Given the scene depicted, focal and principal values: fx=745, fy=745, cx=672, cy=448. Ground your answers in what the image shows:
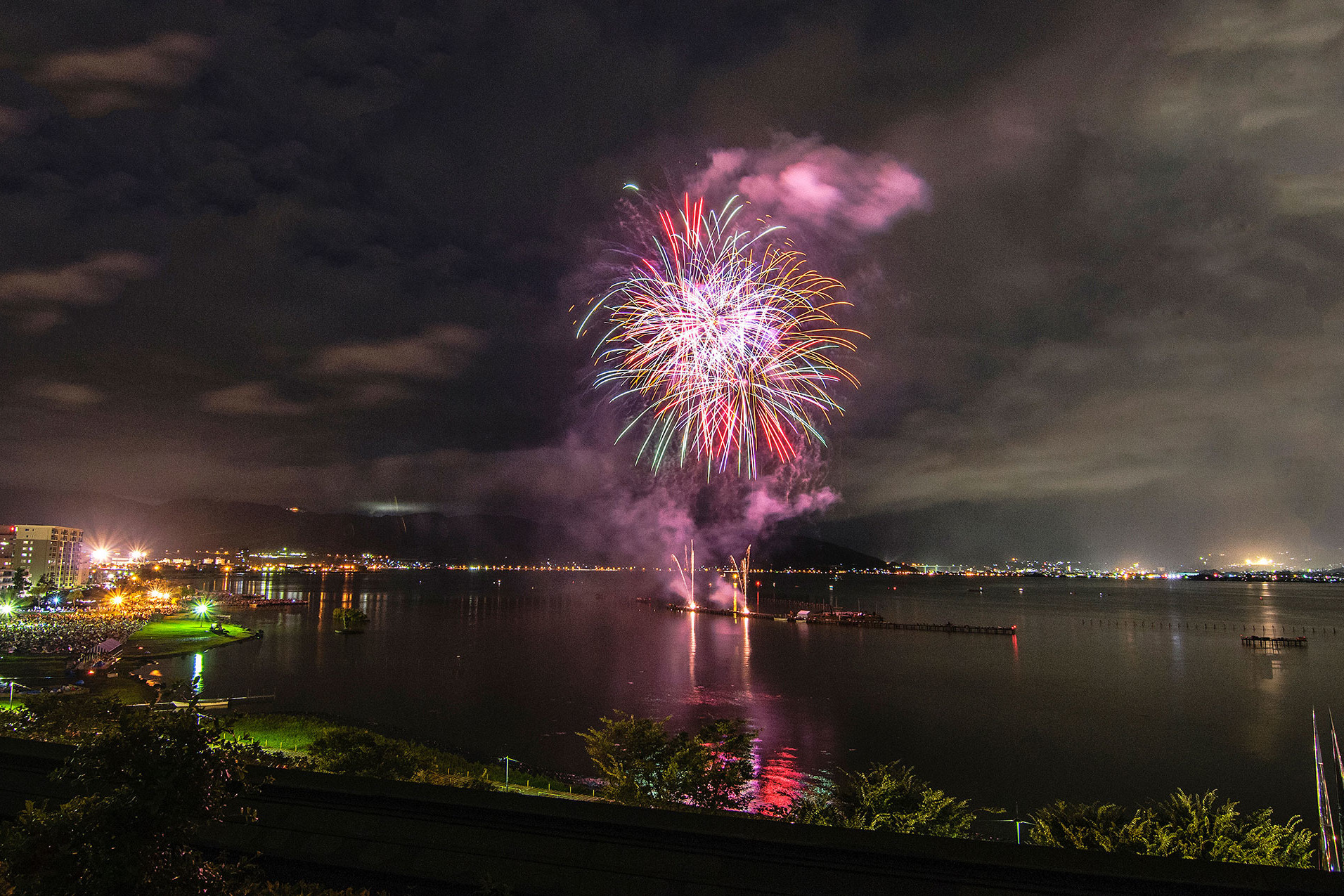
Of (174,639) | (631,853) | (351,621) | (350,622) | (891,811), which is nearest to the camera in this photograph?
(631,853)

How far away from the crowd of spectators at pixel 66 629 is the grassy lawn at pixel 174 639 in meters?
1.41

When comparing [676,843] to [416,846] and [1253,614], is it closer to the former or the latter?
[416,846]

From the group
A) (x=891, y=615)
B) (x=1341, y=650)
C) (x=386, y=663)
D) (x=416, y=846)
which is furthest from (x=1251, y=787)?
(x=891, y=615)

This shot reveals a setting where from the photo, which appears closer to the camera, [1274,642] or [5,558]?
[1274,642]

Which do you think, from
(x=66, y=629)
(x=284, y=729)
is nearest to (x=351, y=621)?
(x=66, y=629)

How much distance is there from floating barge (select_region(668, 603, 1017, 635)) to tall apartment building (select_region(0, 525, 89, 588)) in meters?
107

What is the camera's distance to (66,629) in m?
57.0

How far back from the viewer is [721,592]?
159m

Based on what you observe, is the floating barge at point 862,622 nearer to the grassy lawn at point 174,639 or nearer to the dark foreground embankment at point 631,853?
the grassy lawn at point 174,639

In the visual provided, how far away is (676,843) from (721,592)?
157 meters

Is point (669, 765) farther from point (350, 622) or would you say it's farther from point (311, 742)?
point (350, 622)

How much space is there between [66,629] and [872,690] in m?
60.1

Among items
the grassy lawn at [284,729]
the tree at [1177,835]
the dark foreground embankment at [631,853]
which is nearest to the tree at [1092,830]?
the tree at [1177,835]

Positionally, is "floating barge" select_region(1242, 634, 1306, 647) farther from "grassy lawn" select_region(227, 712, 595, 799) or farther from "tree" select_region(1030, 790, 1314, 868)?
"grassy lawn" select_region(227, 712, 595, 799)
